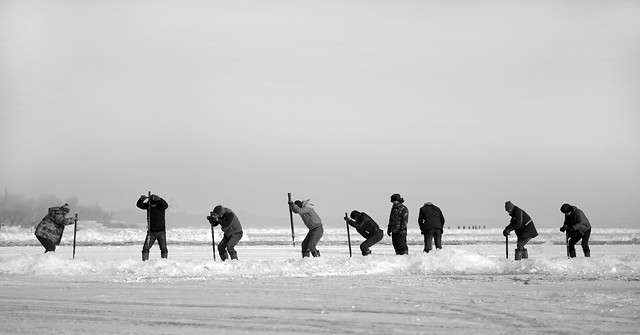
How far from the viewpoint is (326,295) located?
1310 cm

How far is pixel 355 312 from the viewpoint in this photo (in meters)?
10.8

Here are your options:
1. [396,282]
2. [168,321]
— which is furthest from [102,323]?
[396,282]

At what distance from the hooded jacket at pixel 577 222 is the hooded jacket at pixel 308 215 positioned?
6.65 meters

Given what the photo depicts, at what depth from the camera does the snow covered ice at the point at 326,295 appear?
31.8ft

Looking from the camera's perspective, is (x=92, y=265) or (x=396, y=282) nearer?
(x=396, y=282)

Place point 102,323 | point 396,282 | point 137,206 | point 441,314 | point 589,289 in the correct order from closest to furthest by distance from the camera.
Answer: point 102,323 → point 441,314 → point 589,289 → point 396,282 → point 137,206

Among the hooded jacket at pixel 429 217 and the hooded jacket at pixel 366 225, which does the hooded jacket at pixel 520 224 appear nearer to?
the hooded jacket at pixel 429 217

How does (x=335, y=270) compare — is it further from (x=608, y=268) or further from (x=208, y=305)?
(x=208, y=305)

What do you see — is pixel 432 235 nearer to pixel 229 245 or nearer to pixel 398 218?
pixel 398 218

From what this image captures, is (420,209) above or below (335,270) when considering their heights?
above

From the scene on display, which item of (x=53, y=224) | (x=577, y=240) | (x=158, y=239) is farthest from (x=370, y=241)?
(x=53, y=224)

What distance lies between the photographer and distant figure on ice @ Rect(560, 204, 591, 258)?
21.3 metres

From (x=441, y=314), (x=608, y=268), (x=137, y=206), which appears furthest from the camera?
(x=137, y=206)

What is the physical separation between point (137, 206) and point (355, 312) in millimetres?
11404
